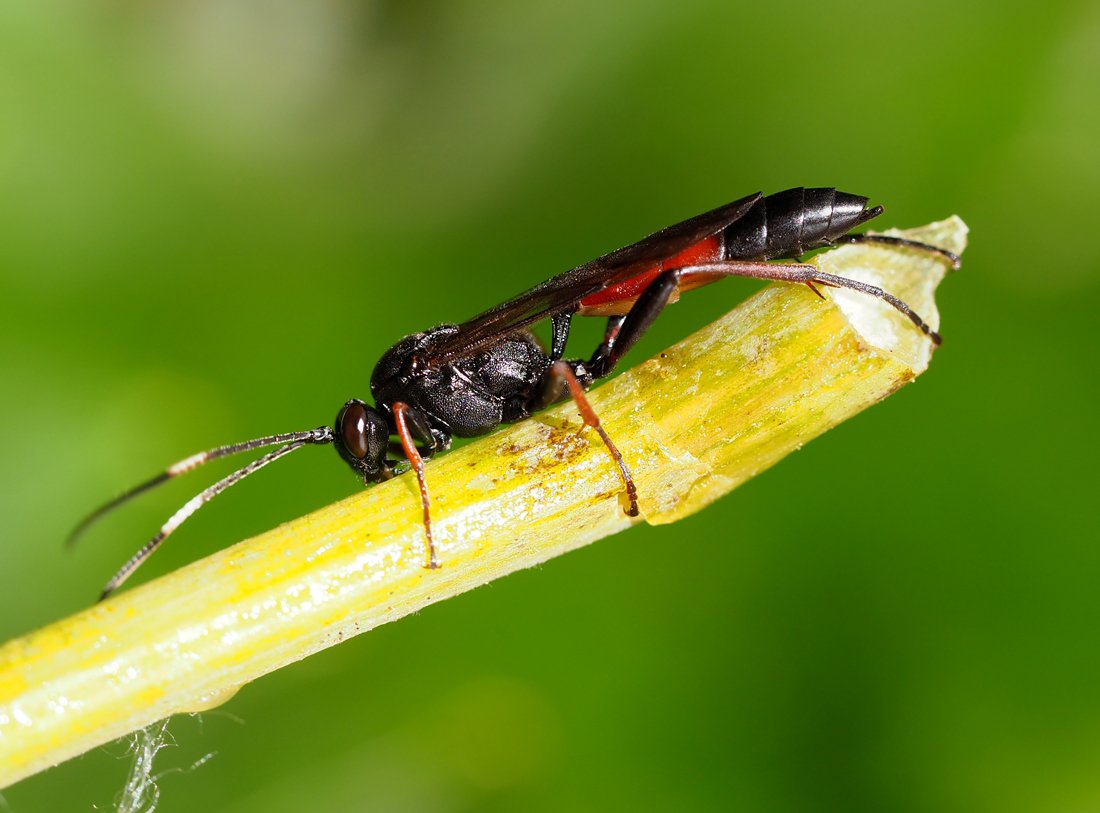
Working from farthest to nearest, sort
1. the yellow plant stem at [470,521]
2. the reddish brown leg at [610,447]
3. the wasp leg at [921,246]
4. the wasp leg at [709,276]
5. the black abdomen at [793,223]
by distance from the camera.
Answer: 1. the black abdomen at [793,223]
2. the wasp leg at [921,246]
3. the wasp leg at [709,276]
4. the reddish brown leg at [610,447]
5. the yellow plant stem at [470,521]

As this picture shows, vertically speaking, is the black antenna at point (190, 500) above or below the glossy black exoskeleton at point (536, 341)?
below

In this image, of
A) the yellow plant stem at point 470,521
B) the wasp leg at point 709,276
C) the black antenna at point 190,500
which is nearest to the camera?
the yellow plant stem at point 470,521

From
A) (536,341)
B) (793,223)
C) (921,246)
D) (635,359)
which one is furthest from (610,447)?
(635,359)

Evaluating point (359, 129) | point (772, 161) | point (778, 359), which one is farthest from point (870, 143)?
point (359, 129)

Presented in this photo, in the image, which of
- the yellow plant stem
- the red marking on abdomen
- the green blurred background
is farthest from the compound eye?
the yellow plant stem

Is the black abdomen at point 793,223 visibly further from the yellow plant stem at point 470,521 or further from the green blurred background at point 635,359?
the yellow plant stem at point 470,521

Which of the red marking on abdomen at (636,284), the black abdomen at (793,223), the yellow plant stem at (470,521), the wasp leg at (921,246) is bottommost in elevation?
the yellow plant stem at (470,521)

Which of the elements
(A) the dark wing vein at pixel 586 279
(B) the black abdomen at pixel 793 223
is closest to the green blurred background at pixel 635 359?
(B) the black abdomen at pixel 793 223

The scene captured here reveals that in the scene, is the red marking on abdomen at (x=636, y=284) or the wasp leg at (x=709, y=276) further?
the red marking on abdomen at (x=636, y=284)
